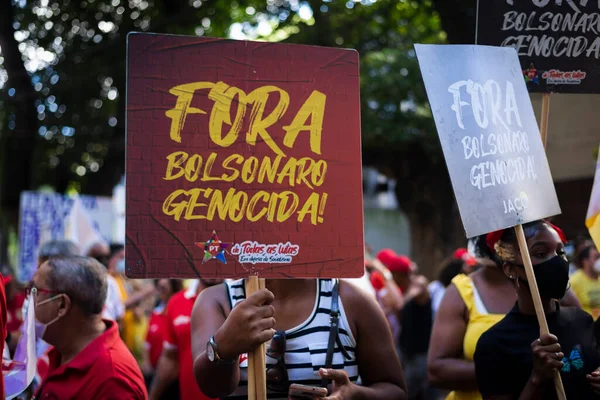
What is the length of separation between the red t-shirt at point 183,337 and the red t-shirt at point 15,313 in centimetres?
206

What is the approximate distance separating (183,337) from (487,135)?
118 inches

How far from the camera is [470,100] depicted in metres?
3.22

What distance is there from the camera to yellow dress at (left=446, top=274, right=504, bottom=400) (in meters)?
4.00

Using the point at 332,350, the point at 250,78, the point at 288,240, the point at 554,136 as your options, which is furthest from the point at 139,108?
the point at 554,136

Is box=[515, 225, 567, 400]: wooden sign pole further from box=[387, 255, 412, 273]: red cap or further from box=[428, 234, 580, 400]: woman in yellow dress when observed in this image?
box=[387, 255, 412, 273]: red cap

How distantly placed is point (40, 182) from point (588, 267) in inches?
517

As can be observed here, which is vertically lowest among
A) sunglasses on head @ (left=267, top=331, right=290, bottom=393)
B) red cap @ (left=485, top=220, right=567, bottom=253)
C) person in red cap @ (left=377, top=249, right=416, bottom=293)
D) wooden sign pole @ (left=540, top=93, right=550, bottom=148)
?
sunglasses on head @ (left=267, top=331, right=290, bottom=393)

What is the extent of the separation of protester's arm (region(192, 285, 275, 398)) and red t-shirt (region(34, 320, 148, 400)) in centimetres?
38

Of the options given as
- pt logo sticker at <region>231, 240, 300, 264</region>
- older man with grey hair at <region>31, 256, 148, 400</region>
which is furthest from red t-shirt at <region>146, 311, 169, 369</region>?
pt logo sticker at <region>231, 240, 300, 264</region>

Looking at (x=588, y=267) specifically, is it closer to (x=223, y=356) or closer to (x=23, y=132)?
(x=223, y=356)

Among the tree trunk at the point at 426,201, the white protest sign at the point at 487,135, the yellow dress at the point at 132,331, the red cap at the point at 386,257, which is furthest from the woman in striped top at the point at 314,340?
the tree trunk at the point at 426,201

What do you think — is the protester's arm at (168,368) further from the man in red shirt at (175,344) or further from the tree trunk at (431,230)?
the tree trunk at (431,230)

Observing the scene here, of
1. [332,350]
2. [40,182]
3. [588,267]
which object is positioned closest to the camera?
[332,350]

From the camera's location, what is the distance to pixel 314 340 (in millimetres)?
3129
